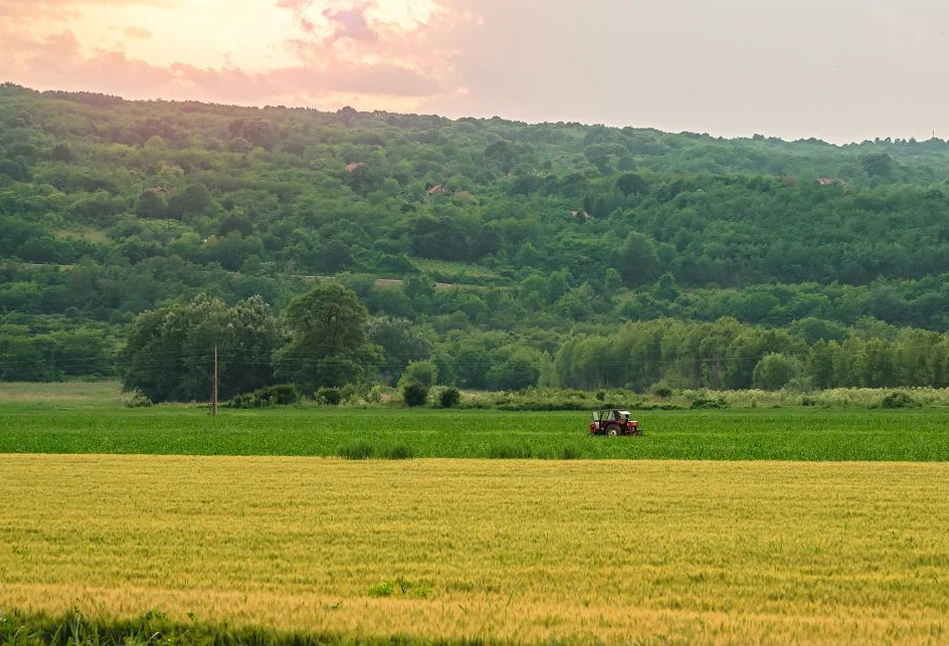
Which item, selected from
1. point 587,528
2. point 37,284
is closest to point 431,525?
point 587,528

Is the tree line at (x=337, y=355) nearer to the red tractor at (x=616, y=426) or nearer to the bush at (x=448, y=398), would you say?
the bush at (x=448, y=398)

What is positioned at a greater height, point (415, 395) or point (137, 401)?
point (415, 395)

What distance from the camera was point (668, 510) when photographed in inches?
754

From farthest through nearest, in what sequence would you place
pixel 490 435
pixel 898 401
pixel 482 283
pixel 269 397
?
pixel 482 283
pixel 269 397
pixel 898 401
pixel 490 435

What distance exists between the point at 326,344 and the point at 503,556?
83467 mm

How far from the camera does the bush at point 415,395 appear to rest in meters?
85.6

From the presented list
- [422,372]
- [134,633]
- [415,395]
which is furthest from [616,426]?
[422,372]

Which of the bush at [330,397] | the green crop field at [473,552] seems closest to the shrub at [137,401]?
the bush at [330,397]

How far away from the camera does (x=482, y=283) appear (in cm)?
17038

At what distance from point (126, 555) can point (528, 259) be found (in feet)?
546

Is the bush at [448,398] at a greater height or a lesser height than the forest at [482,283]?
lesser

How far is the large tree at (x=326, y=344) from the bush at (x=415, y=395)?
458 inches

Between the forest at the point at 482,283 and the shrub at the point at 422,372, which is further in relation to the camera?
the shrub at the point at 422,372

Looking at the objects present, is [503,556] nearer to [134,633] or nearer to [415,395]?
[134,633]
